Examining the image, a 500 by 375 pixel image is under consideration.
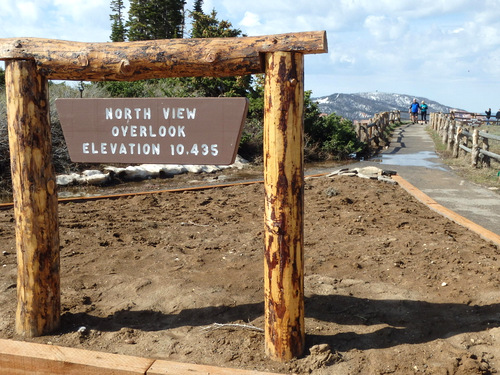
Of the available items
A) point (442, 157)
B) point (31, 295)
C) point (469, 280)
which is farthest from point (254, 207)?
point (442, 157)

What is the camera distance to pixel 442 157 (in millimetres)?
15172

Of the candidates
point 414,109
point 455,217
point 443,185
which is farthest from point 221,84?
point 414,109

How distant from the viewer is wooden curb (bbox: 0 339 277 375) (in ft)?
9.29

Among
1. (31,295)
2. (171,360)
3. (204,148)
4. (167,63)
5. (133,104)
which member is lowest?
(171,360)

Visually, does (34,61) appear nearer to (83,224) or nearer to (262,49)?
(262,49)

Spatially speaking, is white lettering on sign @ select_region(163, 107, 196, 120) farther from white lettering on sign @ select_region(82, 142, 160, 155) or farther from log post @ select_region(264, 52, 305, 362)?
log post @ select_region(264, 52, 305, 362)

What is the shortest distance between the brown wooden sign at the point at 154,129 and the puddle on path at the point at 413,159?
1005cm

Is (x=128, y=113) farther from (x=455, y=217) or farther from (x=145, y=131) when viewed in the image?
(x=455, y=217)

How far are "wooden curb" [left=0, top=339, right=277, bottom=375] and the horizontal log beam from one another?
5.33ft

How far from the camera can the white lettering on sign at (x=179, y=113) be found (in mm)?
3116

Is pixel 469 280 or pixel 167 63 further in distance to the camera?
pixel 469 280

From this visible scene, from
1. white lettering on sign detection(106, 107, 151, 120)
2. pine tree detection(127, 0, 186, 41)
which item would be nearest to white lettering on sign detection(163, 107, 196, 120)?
white lettering on sign detection(106, 107, 151, 120)

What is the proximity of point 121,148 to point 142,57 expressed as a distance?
0.55m

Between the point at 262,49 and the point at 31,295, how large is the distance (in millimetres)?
2086
